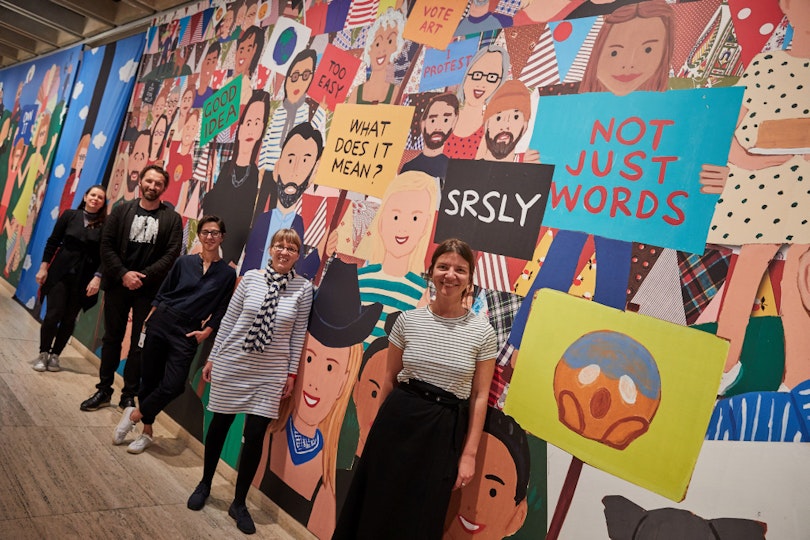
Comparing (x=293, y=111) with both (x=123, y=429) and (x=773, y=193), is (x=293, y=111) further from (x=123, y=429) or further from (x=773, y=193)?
(x=773, y=193)

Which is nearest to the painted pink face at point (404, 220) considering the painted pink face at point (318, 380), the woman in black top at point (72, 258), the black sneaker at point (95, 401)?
the painted pink face at point (318, 380)

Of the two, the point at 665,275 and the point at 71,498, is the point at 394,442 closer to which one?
the point at 665,275

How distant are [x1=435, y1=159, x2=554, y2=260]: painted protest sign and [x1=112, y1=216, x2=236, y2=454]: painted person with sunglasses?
4.91ft

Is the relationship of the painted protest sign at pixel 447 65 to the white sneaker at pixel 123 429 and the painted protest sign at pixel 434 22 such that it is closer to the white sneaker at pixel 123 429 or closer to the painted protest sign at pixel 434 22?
the painted protest sign at pixel 434 22

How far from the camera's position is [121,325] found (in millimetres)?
3693

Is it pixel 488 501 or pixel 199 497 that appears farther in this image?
pixel 199 497

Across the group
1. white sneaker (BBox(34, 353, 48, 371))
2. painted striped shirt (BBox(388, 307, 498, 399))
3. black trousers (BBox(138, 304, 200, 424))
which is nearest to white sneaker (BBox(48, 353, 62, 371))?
white sneaker (BBox(34, 353, 48, 371))

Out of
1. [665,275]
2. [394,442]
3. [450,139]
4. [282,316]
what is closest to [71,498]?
[282,316]


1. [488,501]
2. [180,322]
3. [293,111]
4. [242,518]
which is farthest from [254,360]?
[293,111]

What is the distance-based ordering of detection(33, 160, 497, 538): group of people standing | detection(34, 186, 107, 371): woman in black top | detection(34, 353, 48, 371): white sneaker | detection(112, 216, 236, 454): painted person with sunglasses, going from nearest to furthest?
detection(33, 160, 497, 538): group of people standing < detection(112, 216, 236, 454): painted person with sunglasses < detection(34, 186, 107, 371): woman in black top < detection(34, 353, 48, 371): white sneaker

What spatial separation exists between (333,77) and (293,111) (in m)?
0.37

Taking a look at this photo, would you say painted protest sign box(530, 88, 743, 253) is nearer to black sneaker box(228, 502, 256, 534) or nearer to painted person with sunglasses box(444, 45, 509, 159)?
painted person with sunglasses box(444, 45, 509, 159)

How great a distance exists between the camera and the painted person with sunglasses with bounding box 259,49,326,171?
3236mm

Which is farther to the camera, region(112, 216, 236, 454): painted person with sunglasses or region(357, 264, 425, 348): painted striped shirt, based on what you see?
region(112, 216, 236, 454): painted person with sunglasses
